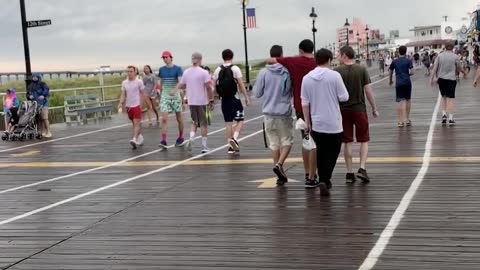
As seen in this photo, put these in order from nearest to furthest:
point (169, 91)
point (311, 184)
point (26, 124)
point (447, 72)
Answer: point (311, 184), point (169, 91), point (447, 72), point (26, 124)

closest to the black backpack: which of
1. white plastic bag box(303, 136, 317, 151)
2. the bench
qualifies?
white plastic bag box(303, 136, 317, 151)

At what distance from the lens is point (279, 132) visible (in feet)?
29.4

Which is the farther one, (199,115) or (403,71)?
(403,71)

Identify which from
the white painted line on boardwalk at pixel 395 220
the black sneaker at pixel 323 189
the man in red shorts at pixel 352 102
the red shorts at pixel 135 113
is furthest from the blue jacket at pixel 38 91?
the black sneaker at pixel 323 189

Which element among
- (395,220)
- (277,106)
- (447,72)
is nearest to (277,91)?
(277,106)

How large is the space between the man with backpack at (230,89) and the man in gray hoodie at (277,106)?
260cm

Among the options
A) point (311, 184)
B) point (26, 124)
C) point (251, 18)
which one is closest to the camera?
point (311, 184)

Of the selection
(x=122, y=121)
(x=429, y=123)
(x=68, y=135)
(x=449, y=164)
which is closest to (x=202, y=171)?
(x=449, y=164)

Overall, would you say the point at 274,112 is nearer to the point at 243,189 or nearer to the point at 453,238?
the point at 243,189

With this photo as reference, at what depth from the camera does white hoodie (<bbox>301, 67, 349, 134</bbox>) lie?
7.75 meters

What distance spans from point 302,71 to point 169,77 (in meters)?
5.41

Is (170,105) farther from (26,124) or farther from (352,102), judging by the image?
(352,102)

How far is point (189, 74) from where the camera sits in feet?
40.8

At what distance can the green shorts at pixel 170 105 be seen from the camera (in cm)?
1349
